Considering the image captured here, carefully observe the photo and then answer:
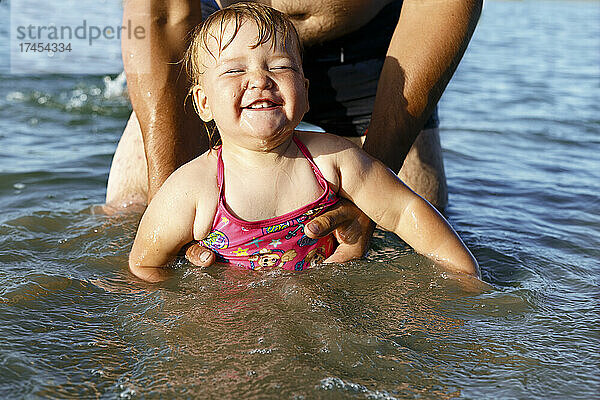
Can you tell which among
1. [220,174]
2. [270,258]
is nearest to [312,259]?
[270,258]

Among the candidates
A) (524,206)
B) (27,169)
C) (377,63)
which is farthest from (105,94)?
(524,206)

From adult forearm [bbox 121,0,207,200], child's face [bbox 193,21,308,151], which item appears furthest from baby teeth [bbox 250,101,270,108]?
adult forearm [bbox 121,0,207,200]

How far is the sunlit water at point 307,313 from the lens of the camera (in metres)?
1.97

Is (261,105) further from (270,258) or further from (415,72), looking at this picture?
(415,72)

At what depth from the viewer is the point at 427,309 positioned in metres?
2.41

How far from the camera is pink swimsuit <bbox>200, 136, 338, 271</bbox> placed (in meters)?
2.59

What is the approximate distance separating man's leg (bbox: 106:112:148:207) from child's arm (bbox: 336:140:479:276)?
1320 millimetres

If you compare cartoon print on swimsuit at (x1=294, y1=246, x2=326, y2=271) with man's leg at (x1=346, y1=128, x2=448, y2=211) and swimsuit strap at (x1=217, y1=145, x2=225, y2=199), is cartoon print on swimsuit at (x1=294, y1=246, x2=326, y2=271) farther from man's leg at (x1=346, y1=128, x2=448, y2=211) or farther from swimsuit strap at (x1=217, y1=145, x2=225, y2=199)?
man's leg at (x1=346, y1=128, x2=448, y2=211)

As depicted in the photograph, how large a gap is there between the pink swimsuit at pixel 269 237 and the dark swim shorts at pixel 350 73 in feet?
3.88

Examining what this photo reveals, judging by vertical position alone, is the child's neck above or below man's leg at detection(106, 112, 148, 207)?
above

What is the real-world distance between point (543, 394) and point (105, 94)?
18.4 ft

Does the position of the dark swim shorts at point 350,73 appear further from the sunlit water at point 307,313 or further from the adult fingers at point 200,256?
the adult fingers at point 200,256

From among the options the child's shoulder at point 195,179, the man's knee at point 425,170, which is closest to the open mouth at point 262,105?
the child's shoulder at point 195,179

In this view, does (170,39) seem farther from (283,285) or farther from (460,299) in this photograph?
(460,299)
